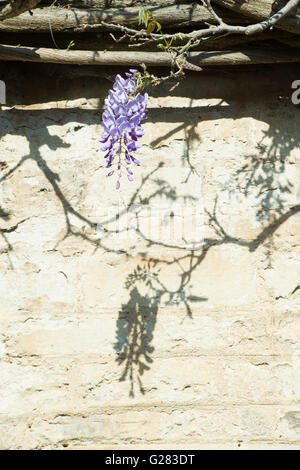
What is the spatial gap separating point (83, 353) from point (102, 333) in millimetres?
101

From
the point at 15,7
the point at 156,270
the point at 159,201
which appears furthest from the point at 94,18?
the point at 156,270

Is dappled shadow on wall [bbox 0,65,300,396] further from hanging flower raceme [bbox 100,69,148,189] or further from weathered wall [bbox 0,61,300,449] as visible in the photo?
hanging flower raceme [bbox 100,69,148,189]

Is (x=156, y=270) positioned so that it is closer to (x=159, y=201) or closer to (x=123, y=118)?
(x=159, y=201)

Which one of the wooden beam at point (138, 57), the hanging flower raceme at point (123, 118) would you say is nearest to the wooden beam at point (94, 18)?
the wooden beam at point (138, 57)

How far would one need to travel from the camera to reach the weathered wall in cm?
241

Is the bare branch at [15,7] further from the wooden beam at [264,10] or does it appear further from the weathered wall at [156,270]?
the wooden beam at [264,10]

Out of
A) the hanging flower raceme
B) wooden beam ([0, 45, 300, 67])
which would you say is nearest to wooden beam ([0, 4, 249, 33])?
wooden beam ([0, 45, 300, 67])

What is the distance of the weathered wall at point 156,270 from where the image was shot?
2.41 meters

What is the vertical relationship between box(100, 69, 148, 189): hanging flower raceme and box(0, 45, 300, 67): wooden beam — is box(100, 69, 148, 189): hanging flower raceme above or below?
below

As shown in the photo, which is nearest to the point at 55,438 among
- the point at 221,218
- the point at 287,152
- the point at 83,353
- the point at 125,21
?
the point at 83,353

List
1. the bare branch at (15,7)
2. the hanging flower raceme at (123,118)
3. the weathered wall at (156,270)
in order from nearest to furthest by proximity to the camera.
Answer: the bare branch at (15,7), the hanging flower raceme at (123,118), the weathered wall at (156,270)

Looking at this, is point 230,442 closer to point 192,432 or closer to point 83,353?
point 192,432

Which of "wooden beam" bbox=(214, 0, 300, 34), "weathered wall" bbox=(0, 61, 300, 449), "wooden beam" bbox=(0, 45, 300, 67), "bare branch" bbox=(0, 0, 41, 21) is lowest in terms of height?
"weathered wall" bbox=(0, 61, 300, 449)

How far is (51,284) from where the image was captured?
250cm
